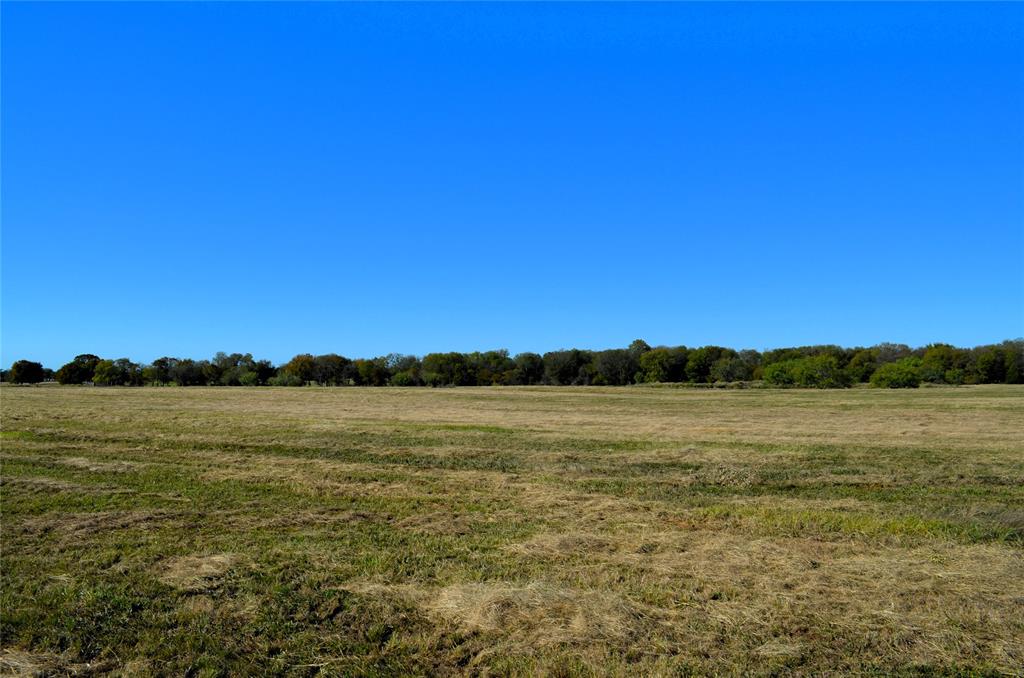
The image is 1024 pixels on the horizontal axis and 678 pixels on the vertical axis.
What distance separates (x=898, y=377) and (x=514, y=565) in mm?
85768

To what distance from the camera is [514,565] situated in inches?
335

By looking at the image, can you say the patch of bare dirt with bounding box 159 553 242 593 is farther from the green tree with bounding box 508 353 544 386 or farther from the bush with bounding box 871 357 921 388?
the green tree with bounding box 508 353 544 386

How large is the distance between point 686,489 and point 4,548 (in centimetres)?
1207

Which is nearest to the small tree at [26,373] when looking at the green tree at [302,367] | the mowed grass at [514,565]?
the green tree at [302,367]

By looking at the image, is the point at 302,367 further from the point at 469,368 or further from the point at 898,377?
the point at 898,377

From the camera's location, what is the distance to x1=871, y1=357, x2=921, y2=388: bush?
3137 inches

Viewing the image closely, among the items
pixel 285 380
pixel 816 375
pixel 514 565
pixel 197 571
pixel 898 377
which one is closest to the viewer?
pixel 197 571

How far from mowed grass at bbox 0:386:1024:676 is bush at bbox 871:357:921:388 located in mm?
70988

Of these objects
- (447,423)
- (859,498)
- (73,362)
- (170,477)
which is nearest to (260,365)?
(73,362)

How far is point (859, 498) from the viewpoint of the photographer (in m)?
12.9

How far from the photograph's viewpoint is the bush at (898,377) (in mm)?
79688

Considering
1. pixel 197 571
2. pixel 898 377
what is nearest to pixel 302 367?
pixel 898 377

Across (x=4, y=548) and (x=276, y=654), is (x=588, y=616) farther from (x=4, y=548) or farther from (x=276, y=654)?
(x=4, y=548)

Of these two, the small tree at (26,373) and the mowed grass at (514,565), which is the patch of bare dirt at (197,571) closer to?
the mowed grass at (514,565)
